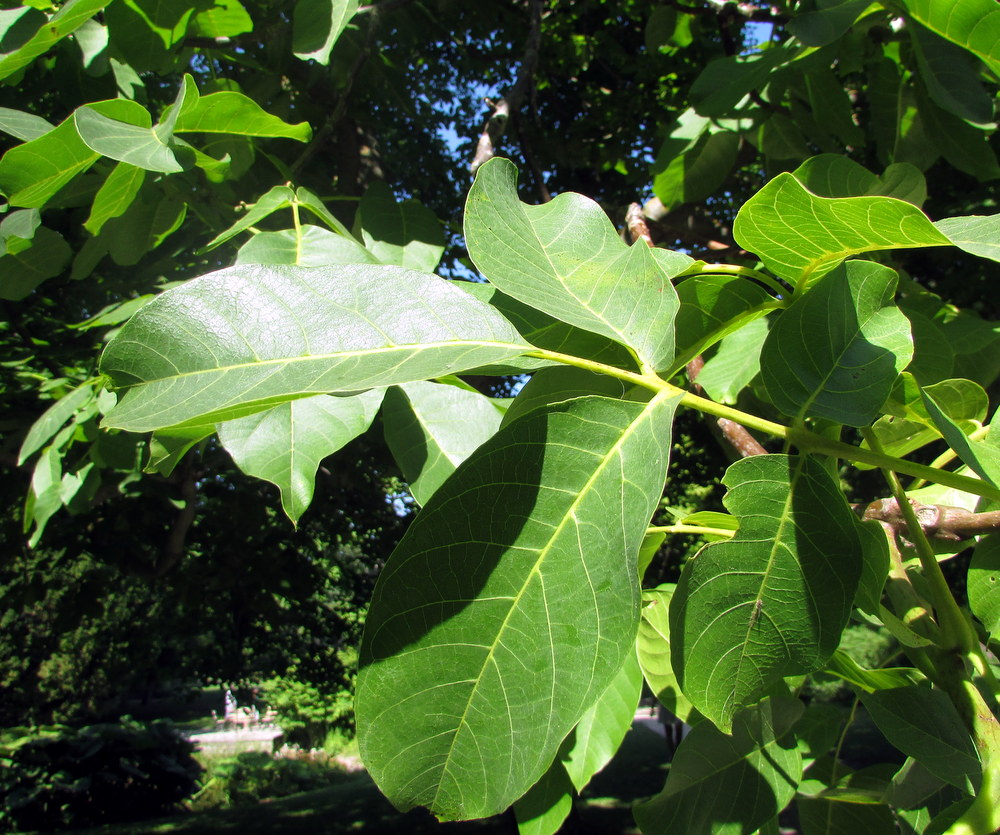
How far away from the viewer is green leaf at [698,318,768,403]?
4.36ft

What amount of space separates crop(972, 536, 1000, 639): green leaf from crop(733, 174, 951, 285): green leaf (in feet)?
1.20

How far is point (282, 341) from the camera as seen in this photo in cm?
49

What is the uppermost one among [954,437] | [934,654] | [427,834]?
[954,437]

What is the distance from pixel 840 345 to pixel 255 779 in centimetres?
1568

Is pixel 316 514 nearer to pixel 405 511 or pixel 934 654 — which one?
pixel 405 511

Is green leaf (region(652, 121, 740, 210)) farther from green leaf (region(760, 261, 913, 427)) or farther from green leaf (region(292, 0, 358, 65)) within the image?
green leaf (region(760, 261, 913, 427))

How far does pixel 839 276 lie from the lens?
0.59m

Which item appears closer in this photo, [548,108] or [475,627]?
[475,627]

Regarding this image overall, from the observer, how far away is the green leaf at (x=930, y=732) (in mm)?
613

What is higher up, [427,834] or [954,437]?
[954,437]

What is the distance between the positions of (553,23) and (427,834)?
8632 mm

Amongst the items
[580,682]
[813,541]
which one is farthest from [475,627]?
[813,541]

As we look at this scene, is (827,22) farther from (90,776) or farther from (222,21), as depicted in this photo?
(90,776)

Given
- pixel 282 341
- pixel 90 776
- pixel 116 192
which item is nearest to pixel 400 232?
pixel 116 192
